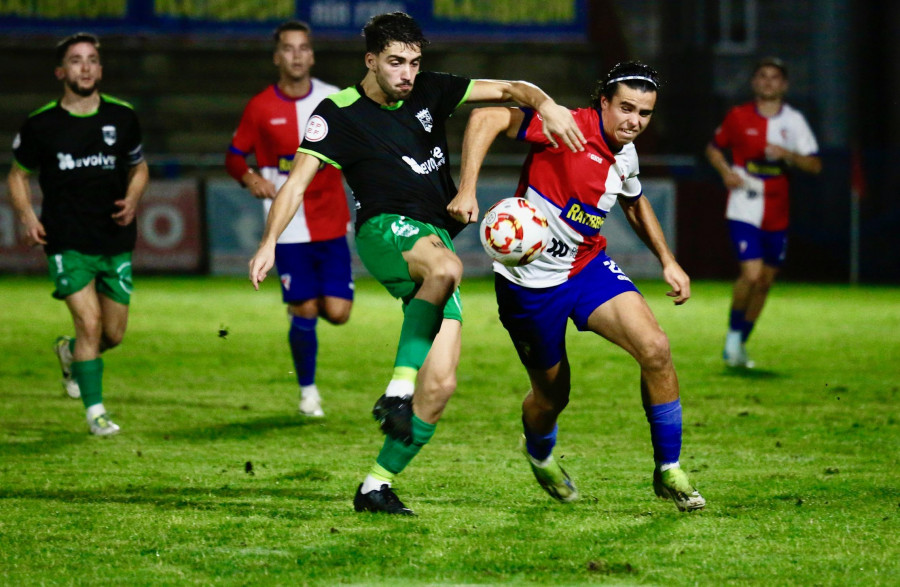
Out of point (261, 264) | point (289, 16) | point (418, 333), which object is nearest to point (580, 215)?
point (418, 333)

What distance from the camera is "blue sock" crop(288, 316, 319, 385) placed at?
27.2 ft

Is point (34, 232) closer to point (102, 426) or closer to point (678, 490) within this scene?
point (102, 426)

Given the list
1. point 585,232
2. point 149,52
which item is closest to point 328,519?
point 585,232

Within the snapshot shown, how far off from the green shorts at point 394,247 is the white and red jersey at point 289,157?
9.52 ft

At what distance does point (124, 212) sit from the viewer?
7688 millimetres

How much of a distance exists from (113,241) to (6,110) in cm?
1539

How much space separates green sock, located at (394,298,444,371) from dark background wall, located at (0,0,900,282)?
14.0 metres

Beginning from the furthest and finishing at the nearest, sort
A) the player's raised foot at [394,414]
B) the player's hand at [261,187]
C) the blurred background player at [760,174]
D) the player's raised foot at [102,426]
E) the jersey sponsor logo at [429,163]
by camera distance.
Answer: the blurred background player at [760,174], the player's hand at [261,187], the player's raised foot at [102,426], the jersey sponsor logo at [429,163], the player's raised foot at [394,414]

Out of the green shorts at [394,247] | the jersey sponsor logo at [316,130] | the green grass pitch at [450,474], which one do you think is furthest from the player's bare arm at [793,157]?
the jersey sponsor logo at [316,130]

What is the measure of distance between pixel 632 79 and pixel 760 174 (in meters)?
5.67

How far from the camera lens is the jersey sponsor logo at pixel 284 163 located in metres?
8.40

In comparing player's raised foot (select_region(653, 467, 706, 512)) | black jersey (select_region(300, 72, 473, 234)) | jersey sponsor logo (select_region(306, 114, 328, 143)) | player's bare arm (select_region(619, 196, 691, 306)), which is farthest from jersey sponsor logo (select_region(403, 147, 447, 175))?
player's raised foot (select_region(653, 467, 706, 512))

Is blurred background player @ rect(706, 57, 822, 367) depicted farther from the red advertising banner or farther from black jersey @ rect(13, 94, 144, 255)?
the red advertising banner

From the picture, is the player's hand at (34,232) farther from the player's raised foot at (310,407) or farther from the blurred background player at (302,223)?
the player's raised foot at (310,407)
